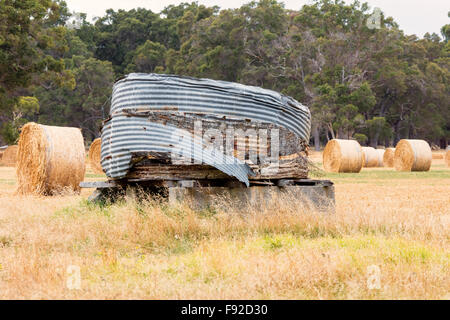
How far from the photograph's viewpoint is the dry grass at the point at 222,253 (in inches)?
137

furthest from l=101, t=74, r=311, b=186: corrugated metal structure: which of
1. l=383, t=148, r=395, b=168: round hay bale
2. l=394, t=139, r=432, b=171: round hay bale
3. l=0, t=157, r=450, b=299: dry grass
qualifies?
l=383, t=148, r=395, b=168: round hay bale

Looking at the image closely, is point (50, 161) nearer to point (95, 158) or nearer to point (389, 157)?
point (95, 158)

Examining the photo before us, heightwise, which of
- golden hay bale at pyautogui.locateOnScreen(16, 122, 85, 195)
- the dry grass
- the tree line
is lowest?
the dry grass

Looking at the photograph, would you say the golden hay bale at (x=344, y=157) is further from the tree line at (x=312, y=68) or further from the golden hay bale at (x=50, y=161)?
the tree line at (x=312, y=68)

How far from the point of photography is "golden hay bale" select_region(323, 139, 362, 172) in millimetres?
21453

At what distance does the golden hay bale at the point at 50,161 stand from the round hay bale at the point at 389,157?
2061 centimetres

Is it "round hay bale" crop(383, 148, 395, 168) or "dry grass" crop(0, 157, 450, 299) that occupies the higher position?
"round hay bale" crop(383, 148, 395, 168)

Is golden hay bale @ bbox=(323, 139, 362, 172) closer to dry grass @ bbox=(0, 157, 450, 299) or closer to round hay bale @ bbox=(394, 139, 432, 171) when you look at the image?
round hay bale @ bbox=(394, 139, 432, 171)

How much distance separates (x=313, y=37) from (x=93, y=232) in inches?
1771

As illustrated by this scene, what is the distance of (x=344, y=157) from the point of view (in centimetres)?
2139

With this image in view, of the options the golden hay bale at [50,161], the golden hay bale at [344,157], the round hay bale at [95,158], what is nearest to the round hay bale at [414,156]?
the golden hay bale at [344,157]

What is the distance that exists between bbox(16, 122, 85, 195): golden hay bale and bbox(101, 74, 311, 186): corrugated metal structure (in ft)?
12.6

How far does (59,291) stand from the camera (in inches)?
135
